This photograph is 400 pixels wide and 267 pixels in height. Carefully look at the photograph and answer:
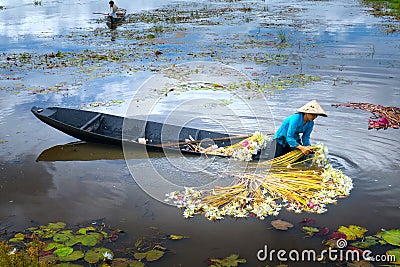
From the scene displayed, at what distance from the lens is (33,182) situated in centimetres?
626

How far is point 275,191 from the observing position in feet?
18.2

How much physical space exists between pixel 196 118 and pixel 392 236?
4.43 meters

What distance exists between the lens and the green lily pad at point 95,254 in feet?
14.1

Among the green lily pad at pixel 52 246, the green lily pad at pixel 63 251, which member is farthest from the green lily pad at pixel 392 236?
the green lily pad at pixel 52 246

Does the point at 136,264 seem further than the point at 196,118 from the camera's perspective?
No

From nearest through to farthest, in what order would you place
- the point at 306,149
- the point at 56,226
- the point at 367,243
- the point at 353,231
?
the point at 367,243 < the point at 353,231 < the point at 56,226 < the point at 306,149

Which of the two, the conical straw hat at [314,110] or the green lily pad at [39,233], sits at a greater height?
the conical straw hat at [314,110]

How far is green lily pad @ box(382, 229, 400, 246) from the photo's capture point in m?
4.53

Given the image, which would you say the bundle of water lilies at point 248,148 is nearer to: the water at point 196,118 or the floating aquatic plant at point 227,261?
the water at point 196,118

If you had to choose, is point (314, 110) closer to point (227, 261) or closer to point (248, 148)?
point (248, 148)

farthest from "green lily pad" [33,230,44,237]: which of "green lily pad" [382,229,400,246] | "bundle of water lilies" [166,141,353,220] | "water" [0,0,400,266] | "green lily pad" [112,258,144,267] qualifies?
"green lily pad" [382,229,400,246]

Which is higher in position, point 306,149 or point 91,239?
point 306,149

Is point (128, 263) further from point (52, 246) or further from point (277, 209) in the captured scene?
point (277, 209)

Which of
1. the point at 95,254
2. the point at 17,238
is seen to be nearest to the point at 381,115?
the point at 95,254
